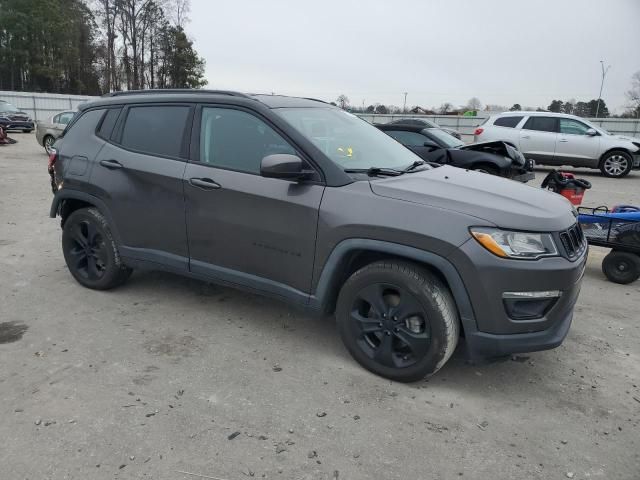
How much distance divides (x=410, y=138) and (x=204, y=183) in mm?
7088

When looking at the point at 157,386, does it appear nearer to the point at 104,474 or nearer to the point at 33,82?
the point at 104,474

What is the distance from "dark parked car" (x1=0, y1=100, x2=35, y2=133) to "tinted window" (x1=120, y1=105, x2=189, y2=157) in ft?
75.3

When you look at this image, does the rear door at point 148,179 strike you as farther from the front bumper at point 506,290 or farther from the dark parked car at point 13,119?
the dark parked car at point 13,119

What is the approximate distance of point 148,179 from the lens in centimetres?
393

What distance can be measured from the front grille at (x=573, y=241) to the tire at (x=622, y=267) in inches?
90.6

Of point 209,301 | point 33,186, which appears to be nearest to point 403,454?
point 209,301

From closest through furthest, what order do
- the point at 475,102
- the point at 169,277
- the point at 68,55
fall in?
the point at 169,277
the point at 68,55
the point at 475,102

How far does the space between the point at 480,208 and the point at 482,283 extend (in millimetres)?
428

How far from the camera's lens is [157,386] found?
3061 millimetres

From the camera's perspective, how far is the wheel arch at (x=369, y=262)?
286cm

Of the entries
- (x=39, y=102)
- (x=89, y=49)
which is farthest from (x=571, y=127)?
(x=89, y=49)

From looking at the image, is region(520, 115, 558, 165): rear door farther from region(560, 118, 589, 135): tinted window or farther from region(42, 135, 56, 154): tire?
region(42, 135, 56, 154): tire

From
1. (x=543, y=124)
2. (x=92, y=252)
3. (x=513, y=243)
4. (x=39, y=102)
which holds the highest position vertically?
(x=39, y=102)

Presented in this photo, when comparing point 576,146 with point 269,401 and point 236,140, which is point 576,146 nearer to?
point 236,140
